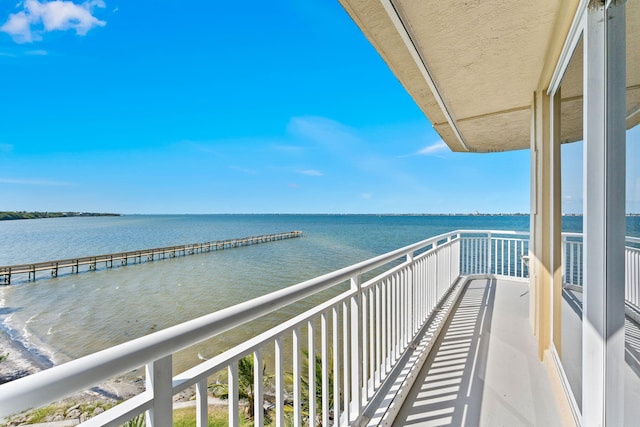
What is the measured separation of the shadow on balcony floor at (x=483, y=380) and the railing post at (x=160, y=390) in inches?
58.3

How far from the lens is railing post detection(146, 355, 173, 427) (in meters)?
0.53

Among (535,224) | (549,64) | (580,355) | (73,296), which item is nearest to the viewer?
(580,355)

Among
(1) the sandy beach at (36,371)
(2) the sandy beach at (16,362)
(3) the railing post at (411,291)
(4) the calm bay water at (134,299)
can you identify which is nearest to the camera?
(3) the railing post at (411,291)

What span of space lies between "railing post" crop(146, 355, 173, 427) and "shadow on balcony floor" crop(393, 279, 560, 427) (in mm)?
1482

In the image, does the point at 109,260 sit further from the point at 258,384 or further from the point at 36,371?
the point at 258,384

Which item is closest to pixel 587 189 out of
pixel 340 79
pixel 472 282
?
pixel 472 282

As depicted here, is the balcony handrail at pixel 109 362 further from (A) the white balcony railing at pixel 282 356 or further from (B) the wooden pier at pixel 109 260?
(B) the wooden pier at pixel 109 260

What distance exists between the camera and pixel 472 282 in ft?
15.1

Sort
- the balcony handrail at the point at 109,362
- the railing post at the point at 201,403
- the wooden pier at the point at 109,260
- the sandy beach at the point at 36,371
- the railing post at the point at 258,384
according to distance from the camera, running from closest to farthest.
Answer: the balcony handrail at the point at 109,362 → the railing post at the point at 201,403 → the railing post at the point at 258,384 → the sandy beach at the point at 36,371 → the wooden pier at the point at 109,260

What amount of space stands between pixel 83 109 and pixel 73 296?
19484 millimetres

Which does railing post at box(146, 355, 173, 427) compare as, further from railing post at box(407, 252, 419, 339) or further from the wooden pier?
the wooden pier

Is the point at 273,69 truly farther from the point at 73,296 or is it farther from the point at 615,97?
the point at 615,97

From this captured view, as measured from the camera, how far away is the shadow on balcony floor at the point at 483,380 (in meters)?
1.59

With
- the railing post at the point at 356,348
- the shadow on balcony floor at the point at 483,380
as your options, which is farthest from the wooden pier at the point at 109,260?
the shadow on balcony floor at the point at 483,380
